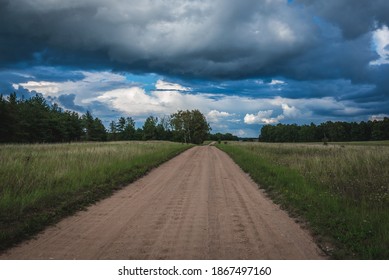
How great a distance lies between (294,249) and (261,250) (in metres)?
0.61

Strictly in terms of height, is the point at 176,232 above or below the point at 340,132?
below

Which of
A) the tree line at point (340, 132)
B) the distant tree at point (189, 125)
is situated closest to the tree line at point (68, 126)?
the distant tree at point (189, 125)

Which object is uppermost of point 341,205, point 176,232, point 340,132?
point 340,132

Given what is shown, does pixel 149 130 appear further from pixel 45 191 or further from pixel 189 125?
pixel 45 191

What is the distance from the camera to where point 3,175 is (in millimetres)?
11031

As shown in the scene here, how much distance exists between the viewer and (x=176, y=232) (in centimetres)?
652

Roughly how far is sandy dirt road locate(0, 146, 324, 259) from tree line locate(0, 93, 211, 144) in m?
62.0

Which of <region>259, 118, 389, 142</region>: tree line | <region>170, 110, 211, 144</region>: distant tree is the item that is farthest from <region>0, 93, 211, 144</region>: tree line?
<region>259, 118, 389, 142</region>: tree line

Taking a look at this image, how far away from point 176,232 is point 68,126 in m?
97.0

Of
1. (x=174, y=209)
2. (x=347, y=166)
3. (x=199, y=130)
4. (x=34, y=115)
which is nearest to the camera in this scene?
(x=174, y=209)

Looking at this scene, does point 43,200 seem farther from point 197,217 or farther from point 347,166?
point 347,166

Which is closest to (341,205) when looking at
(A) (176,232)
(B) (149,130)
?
(A) (176,232)

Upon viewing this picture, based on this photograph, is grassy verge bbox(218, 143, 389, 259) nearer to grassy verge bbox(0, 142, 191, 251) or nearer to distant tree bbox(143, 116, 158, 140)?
grassy verge bbox(0, 142, 191, 251)

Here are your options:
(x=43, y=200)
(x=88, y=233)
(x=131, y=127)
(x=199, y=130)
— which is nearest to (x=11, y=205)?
(x=43, y=200)
